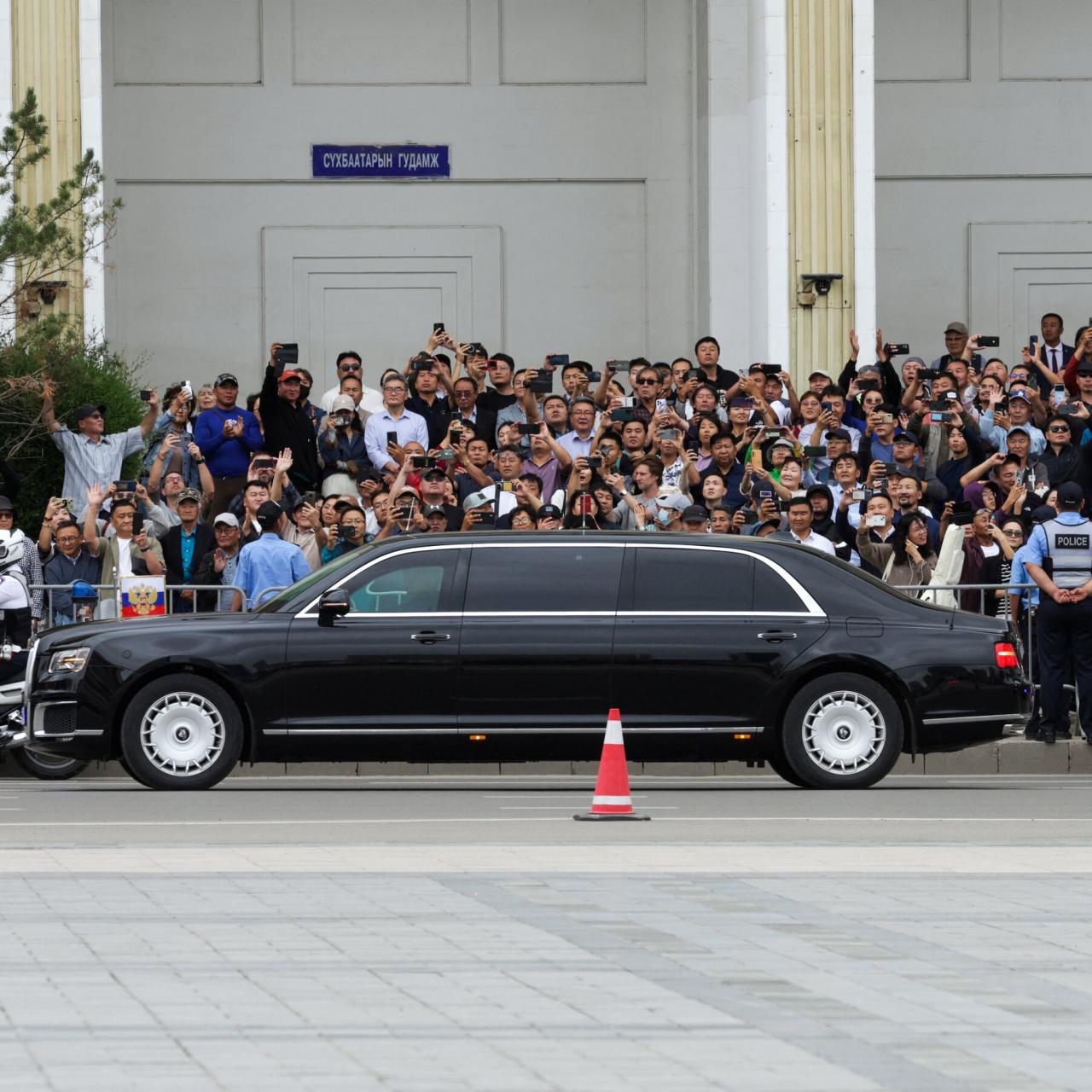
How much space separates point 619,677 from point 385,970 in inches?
341

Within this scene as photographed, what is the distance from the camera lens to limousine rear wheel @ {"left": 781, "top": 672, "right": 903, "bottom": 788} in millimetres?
16750

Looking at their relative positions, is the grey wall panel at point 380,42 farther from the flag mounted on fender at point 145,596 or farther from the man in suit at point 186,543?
the flag mounted on fender at point 145,596

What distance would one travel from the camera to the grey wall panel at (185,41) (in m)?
30.2

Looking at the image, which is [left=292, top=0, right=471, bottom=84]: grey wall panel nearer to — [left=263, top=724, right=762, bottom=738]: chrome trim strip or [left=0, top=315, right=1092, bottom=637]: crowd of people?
[left=0, top=315, right=1092, bottom=637]: crowd of people

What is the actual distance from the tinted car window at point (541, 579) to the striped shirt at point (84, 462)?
5658 mm

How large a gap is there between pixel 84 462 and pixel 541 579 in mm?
6084

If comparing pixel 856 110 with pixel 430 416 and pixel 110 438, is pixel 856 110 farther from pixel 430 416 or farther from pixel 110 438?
pixel 110 438

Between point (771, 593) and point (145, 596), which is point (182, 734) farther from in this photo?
point (771, 593)

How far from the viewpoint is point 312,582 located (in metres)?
16.9

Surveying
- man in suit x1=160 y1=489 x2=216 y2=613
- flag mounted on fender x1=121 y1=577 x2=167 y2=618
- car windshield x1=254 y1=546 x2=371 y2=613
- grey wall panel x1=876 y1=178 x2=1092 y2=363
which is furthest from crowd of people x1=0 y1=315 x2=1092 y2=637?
grey wall panel x1=876 y1=178 x2=1092 y2=363

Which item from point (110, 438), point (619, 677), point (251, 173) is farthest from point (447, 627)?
point (251, 173)

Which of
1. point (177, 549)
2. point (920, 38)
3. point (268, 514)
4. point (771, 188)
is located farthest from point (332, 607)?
point (920, 38)

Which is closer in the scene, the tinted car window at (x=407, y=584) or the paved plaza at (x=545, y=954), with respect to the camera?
the paved plaza at (x=545, y=954)

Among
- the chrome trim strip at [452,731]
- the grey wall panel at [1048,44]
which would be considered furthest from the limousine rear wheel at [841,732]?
the grey wall panel at [1048,44]
